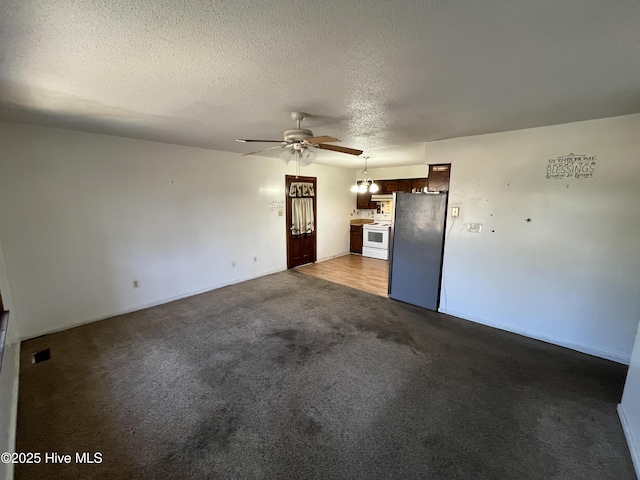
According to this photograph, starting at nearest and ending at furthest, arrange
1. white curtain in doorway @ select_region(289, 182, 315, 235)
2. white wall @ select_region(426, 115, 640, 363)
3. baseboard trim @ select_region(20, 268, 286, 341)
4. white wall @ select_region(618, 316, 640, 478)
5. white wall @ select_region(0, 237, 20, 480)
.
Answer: white wall @ select_region(0, 237, 20, 480) < white wall @ select_region(618, 316, 640, 478) < white wall @ select_region(426, 115, 640, 363) < baseboard trim @ select_region(20, 268, 286, 341) < white curtain in doorway @ select_region(289, 182, 315, 235)

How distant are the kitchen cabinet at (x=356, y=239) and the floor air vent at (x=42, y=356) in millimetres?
6271

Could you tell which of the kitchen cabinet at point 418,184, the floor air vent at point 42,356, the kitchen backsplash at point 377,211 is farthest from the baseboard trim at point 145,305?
the kitchen cabinet at point 418,184

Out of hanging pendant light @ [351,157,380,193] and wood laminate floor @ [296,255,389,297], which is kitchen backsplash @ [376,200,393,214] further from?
wood laminate floor @ [296,255,389,297]

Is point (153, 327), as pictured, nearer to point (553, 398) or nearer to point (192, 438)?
point (192, 438)

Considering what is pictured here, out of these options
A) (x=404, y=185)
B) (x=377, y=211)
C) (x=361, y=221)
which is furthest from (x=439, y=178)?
(x=361, y=221)

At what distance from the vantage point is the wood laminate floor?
4934 mm

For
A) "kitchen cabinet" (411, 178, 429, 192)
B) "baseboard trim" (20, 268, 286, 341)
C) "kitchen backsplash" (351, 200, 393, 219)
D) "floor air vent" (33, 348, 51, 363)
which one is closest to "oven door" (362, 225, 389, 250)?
"kitchen backsplash" (351, 200, 393, 219)

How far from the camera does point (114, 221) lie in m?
3.46

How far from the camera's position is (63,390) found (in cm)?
220

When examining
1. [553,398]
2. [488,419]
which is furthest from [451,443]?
[553,398]

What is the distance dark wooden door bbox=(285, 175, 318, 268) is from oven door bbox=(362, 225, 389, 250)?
5.00 feet

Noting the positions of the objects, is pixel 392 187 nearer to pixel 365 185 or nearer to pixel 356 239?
pixel 365 185

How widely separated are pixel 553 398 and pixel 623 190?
2.13 metres

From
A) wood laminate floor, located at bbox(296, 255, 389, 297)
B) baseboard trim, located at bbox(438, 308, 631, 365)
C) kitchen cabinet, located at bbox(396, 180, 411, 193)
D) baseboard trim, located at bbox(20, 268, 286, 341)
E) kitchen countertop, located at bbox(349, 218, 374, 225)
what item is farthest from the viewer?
kitchen countertop, located at bbox(349, 218, 374, 225)
